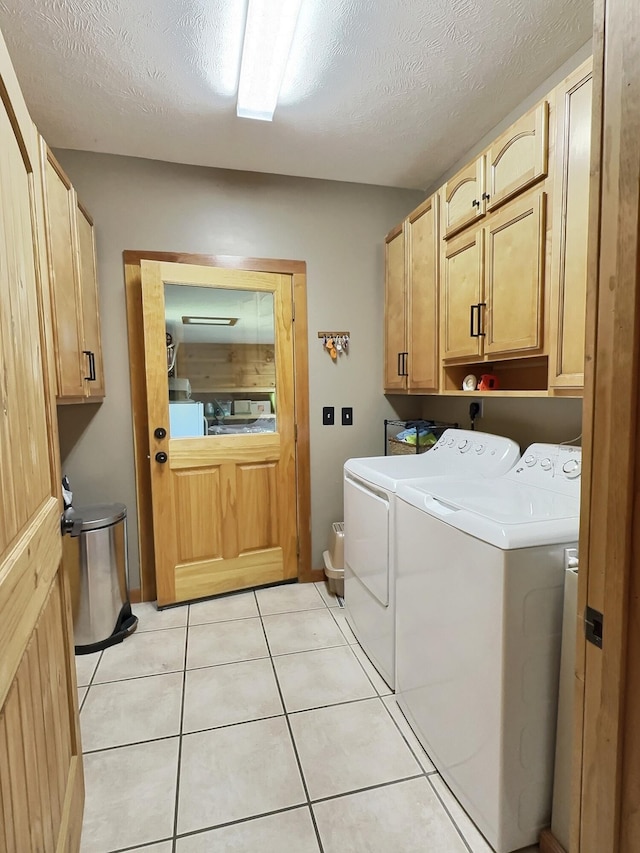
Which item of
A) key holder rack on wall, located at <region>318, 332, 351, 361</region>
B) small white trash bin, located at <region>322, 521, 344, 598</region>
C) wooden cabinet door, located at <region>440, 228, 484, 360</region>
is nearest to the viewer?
wooden cabinet door, located at <region>440, 228, 484, 360</region>

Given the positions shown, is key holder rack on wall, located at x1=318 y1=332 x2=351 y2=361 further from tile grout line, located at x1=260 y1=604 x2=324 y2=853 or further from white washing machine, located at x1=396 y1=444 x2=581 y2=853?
tile grout line, located at x1=260 y1=604 x2=324 y2=853

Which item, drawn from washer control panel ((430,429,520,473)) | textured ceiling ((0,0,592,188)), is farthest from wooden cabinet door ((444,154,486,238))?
washer control panel ((430,429,520,473))

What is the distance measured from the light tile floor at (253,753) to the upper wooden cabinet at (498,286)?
1.53 meters

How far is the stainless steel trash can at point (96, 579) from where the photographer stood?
81.6 inches

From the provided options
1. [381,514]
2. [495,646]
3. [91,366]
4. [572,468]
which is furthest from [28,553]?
[572,468]

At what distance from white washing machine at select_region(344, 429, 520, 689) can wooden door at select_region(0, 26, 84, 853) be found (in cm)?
114

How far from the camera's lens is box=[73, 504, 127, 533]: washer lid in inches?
83.0

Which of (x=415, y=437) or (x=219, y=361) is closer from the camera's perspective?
(x=415, y=437)

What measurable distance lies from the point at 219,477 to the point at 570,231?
2091mm

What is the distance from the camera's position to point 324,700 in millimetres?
1712

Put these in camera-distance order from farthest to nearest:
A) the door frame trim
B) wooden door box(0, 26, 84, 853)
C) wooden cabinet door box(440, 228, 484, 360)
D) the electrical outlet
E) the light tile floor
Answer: the door frame trim, the electrical outlet, wooden cabinet door box(440, 228, 484, 360), the light tile floor, wooden door box(0, 26, 84, 853)

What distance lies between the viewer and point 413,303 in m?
2.32

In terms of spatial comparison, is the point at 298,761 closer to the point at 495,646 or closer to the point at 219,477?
the point at 495,646

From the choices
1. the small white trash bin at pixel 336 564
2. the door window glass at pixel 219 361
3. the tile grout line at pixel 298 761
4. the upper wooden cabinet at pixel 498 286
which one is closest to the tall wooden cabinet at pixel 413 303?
the upper wooden cabinet at pixel 498 286
